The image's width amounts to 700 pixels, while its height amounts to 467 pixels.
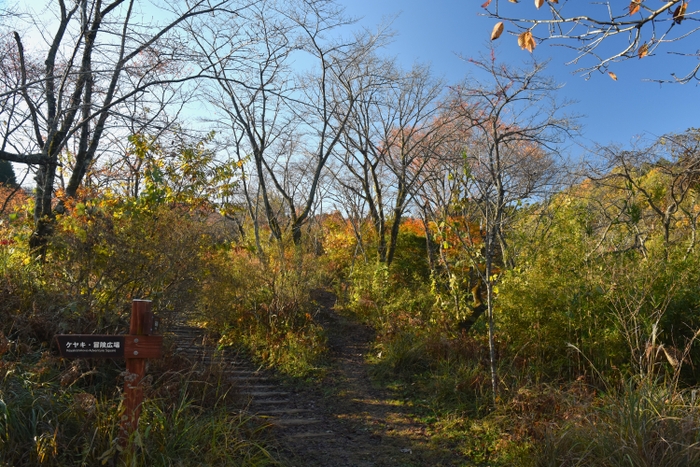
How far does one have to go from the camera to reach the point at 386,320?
31.8 ft

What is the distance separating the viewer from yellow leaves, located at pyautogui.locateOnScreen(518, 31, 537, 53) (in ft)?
9.00

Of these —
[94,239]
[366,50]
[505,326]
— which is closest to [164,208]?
[94,239]

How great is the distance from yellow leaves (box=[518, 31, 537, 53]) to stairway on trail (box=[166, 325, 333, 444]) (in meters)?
4.28

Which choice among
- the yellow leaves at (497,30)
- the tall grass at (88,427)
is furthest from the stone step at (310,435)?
the yellow leaves at (497,30)

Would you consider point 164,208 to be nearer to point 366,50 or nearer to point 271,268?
point 271,268

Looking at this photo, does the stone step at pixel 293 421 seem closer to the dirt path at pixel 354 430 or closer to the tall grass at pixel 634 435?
the dirt path at pixel 354 430

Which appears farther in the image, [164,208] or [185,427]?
[164,208]

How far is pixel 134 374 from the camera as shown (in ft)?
11.4

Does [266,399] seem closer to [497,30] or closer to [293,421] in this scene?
[293,421]

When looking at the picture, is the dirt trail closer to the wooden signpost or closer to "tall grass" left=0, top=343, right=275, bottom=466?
"tall grass" left=0, top=343, right=275, bottom=466

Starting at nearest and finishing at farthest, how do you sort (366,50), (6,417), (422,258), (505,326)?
(6,417) < (505,326) < (366,50) < (422,258)

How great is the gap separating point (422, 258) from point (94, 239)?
11.1m

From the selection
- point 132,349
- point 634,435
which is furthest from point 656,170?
point 132,349

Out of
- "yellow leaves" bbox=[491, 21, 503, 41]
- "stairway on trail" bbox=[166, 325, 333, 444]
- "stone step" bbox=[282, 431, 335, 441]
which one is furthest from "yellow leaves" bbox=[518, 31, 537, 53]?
"stone step" bbox=[282, 431, 335, 441]
